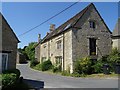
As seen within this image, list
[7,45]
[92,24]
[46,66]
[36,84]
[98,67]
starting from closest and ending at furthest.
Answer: [7,45]
[36,84]
[98,67]
[92,24]
[46,66]

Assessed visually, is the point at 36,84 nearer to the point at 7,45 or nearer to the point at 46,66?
the point at 7,45

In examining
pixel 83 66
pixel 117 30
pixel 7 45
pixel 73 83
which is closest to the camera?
pixel 7 45

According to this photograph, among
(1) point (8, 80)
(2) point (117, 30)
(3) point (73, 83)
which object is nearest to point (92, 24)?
(2) point (117, 30)

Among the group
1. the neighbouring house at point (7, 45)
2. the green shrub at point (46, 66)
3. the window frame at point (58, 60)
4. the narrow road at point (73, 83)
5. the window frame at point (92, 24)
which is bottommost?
the narrow road at point (73, 83)

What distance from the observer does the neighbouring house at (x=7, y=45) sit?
56.4 feet

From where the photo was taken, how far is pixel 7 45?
57.6ft

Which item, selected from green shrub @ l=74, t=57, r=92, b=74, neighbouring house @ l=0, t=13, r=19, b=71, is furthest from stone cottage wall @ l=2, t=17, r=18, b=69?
green shrub @ l=74, t=57, r=92, b=74

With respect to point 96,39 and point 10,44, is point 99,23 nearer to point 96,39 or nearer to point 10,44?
point 96,39

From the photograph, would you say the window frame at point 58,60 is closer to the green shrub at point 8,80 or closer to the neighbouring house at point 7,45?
the neighbouring house at point 7,45

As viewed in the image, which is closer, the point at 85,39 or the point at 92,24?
the point at 85,39

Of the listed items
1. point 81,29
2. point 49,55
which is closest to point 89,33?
point 81,29

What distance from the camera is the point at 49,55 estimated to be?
1522 inches

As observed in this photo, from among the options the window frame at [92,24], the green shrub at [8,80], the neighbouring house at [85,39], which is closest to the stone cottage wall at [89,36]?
the neighbouring house at [85,39]

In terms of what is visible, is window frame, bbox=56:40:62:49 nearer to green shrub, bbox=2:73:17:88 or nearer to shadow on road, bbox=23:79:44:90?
shadow on road, bbox=23:79:44:90
